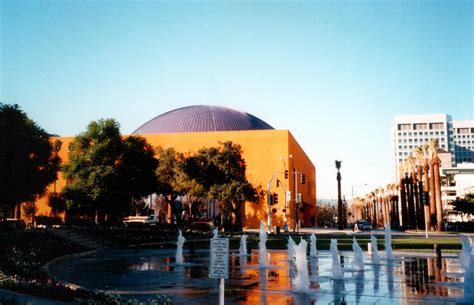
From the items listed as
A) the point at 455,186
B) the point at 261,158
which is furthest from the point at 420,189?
the point at 455,186

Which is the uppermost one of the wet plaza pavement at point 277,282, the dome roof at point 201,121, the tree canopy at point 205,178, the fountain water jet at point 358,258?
the dome roof at point 201,121

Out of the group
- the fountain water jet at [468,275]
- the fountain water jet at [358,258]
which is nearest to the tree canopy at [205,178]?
the fountain water jet at [358,258]

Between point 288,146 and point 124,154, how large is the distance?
33415mm

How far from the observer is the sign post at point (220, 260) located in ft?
22.3

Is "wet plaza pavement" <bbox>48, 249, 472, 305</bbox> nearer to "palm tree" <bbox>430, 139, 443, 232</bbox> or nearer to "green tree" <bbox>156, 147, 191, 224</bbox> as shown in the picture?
"green tree" <bbox>156, 147, 191, 224</bbox>

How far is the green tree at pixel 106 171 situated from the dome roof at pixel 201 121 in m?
52.1

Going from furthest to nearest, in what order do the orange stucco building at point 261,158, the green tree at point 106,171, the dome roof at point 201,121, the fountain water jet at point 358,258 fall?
the dome roof at point 201,121, the orange stucco building at point 261,158, the green tree at point 106,171, the fountain water jet at point 358,258

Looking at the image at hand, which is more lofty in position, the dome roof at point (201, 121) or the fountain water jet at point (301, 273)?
the dome roof at point (201, 121)

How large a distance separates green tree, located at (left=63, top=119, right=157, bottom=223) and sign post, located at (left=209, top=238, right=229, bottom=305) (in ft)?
124

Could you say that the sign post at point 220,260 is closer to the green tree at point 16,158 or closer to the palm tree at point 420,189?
the green tree at point 16,158

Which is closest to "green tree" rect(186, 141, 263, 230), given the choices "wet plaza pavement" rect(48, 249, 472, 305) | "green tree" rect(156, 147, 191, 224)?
"green tree" rect(156, 147, 191, 224)

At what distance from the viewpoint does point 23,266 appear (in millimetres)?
17219

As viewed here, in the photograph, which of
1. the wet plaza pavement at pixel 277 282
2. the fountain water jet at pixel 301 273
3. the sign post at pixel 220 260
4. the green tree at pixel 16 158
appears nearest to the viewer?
the sign post at pixel 220 260

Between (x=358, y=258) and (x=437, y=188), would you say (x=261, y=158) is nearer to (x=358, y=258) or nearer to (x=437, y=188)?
(x=437, y=188)
